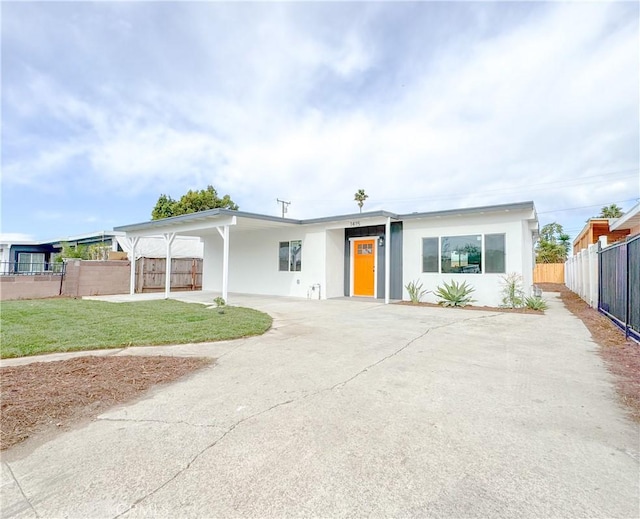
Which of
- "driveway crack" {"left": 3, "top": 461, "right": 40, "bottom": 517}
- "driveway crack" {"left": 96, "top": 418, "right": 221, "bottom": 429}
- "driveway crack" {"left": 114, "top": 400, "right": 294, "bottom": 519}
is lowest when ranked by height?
"driveway crack" {"left": 3, "top": 461, "right": 40, "bottom": 517}

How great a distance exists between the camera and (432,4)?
319 inches

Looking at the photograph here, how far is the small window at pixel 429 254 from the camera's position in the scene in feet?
38.0

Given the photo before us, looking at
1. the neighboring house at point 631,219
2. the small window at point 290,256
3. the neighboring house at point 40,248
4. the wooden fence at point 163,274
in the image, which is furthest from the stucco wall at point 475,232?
the neighboring house at point 40,248

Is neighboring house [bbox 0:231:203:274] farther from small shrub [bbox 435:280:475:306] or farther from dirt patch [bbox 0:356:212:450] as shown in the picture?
dirt patch [bbox 0:356:212:450]

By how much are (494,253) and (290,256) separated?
761 cm

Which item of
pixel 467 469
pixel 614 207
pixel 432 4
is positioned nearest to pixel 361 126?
pixel 432 4

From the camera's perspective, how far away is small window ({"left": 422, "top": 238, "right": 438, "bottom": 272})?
38.0 feet

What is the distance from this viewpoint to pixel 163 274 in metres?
16.4

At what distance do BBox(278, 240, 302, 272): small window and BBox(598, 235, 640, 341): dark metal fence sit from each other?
9621mm

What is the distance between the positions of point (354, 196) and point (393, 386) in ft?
110

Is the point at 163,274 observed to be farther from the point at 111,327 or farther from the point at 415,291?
the point at 415,291

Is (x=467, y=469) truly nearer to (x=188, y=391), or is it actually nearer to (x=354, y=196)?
(x=188, y=391)

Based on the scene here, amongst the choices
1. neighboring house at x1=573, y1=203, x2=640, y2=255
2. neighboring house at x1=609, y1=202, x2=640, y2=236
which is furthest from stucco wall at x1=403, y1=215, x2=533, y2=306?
neighboring house at x1=573, y1=203, x2=640, y2=255

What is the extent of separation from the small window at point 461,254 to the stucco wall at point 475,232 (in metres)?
0.16
